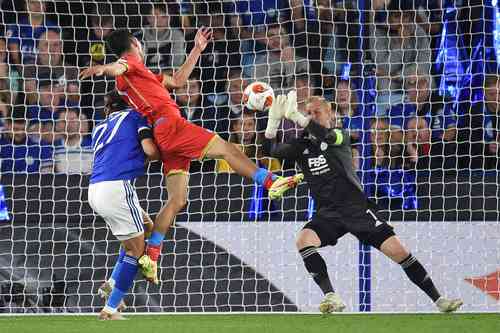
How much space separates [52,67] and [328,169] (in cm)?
342

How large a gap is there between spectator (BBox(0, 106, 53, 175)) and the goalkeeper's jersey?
8.17 ft

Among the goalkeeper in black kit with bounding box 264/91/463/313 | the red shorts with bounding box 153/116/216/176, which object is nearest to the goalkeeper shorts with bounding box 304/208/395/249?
the goalkeeper in black kit with bounding box 264/91/463/313

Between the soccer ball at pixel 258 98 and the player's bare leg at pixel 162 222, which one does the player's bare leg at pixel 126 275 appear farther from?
the soccer ball at pixel 258 98

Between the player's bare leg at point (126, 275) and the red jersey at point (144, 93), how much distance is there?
0.92 metres

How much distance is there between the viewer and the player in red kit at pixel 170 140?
7.62 metres

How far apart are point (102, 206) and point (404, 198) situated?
2.97m

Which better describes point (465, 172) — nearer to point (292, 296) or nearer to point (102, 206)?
point (292, 296)

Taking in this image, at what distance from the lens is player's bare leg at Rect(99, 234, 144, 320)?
24.0 feet

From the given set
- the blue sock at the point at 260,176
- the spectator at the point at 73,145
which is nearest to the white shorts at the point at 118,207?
the blue sock at the point at 260,176

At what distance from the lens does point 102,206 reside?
7.35 meters

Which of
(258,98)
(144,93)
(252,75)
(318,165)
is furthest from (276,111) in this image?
(252,75)

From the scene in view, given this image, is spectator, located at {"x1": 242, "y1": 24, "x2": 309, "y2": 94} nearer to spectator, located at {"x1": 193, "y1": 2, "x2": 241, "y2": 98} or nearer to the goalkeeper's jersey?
spectator, located at {"x1": 193, "y1": 2, "x2": 241, "y2": 98}

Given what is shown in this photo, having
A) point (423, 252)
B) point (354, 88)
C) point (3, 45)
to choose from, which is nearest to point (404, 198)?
point (423, 252)

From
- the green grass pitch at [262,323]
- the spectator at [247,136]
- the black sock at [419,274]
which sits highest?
the spectator at [247,136]
